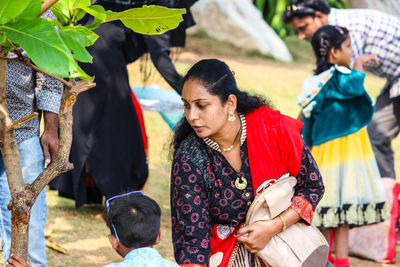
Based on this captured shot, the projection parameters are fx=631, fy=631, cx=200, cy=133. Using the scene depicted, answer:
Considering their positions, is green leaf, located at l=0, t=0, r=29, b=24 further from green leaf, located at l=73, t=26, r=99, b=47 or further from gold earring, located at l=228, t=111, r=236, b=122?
gold earring, located at l=228, t=111, r=236, b=122

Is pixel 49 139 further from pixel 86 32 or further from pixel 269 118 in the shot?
pixel 86 32

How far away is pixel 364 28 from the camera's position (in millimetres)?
5020

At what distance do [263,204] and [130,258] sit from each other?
785 mm

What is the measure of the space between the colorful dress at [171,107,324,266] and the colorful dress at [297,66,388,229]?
4.22 feet

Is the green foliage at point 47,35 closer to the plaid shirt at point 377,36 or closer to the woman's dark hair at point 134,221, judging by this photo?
the woman's dark hair at point 134,221

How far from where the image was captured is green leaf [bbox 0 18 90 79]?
1613mm

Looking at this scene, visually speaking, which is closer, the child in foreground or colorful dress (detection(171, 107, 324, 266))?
the child in foreground

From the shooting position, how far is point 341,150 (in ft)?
14.0

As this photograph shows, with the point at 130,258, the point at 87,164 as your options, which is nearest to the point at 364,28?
the point at 87,164

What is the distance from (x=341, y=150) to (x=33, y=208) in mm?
2207

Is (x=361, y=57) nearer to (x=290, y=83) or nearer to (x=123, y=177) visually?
(x=123, y=177)

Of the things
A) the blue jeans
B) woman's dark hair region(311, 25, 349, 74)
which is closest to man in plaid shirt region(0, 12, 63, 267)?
the blue jeans

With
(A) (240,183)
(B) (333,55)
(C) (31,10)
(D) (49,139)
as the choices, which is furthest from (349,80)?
(C) (31,10)

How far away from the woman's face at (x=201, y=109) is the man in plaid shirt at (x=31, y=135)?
0.65 meters
